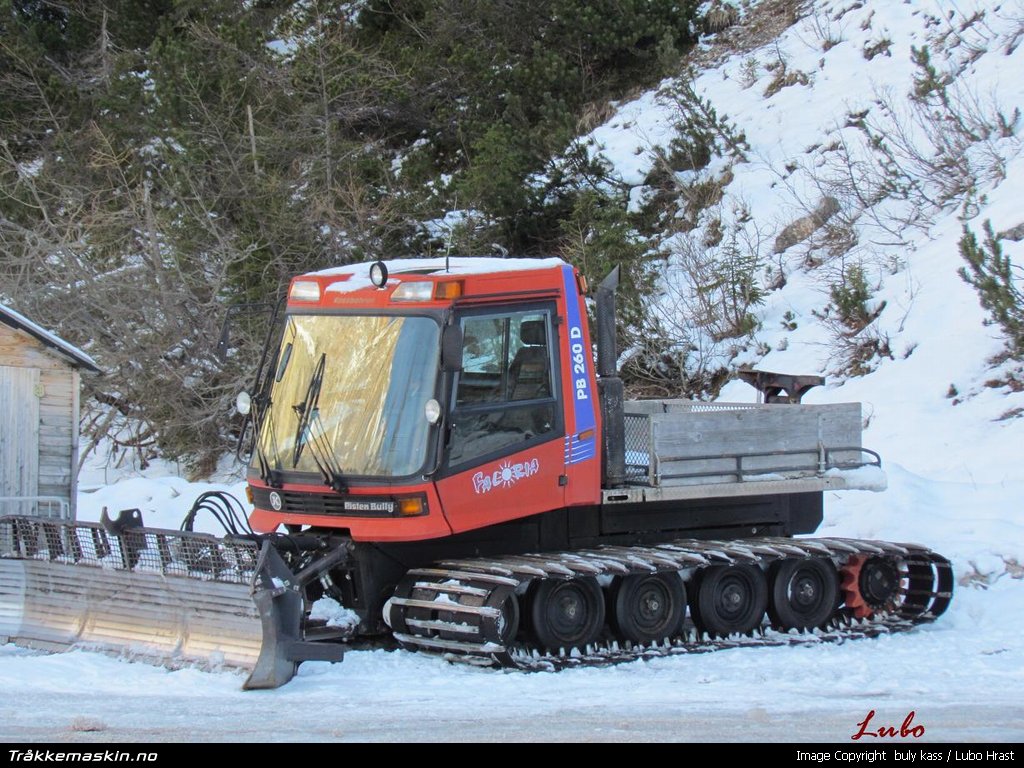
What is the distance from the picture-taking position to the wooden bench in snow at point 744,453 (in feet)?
30.8

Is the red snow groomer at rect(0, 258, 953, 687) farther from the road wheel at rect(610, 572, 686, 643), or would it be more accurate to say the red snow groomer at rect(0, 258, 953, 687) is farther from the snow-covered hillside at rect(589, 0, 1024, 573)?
the snow-covered hillside at rect(589, 0, 1024, 573)

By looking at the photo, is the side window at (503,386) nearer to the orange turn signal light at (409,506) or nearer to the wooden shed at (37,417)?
the orange turn signal light at (409,506)

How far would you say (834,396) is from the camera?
16.7 meters

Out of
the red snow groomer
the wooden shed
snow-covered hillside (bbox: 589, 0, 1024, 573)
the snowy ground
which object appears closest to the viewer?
→ the snowy ground

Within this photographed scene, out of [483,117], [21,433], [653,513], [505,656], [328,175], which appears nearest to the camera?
[505,656]

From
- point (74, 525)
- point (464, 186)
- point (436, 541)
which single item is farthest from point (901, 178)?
point (74, 525)

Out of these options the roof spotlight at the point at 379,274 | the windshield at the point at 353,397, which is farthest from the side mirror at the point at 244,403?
the roof spotlight at the point at 379,274

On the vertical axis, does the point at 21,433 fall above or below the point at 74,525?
above

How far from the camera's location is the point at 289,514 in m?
8.64

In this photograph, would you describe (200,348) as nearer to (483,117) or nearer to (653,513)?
(483,117)

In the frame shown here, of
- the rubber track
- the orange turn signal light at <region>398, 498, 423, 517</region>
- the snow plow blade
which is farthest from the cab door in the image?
the snow plow blade

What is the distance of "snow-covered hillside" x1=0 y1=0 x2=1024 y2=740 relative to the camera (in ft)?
22.2

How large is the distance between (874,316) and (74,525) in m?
12.4

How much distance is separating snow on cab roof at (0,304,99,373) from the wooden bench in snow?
18.7ft
